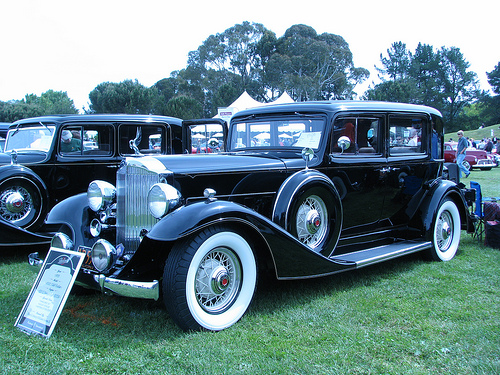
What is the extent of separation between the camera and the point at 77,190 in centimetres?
621

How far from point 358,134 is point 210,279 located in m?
2.43

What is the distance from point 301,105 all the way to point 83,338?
3.04 m

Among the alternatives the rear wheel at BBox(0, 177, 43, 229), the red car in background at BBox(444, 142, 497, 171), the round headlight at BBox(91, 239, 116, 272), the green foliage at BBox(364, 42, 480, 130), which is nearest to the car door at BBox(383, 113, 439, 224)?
the round headlight at BBox(91, 239, 116, 272)

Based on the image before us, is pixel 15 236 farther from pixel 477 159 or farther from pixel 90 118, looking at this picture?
pixel 477 159

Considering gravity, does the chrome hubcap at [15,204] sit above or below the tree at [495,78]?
below

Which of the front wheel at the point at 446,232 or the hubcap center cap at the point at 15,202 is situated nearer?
the front wheel at the point at 446,232

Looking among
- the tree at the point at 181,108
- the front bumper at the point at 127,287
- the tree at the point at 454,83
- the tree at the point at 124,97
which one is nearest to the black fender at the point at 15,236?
the front bumper at the point at 127,287

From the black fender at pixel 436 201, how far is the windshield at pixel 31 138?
209 inches

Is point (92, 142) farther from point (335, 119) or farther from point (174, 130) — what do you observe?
point (335, 119)

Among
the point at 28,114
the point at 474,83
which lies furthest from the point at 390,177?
the point at 474,83

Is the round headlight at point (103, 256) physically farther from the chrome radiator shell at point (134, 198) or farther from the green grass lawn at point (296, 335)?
the green grass lawn at point (296, 335)

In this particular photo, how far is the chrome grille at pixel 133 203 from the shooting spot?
337cm

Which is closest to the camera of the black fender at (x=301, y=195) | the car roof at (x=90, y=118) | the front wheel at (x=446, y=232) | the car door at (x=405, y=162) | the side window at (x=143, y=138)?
the black fender at (x=301, y=195)

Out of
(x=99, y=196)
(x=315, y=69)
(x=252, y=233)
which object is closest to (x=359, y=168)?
(x=252, y=233)
